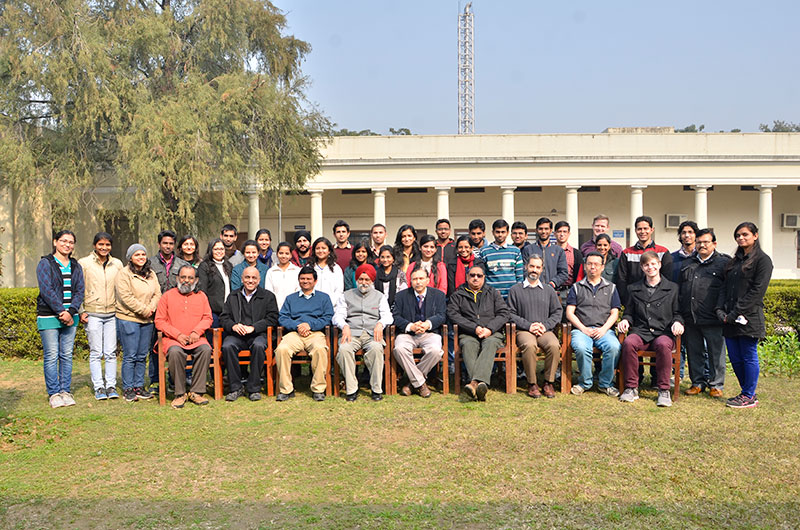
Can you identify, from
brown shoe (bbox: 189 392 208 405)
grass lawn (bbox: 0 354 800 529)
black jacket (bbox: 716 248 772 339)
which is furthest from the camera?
brown shoe (bbox: 189 392 208 405)

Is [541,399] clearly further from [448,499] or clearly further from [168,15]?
[168,15]

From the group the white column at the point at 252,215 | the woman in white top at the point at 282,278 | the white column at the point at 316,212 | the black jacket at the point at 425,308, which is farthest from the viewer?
the white column at the point at 316,212

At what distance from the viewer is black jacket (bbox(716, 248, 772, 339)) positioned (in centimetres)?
608

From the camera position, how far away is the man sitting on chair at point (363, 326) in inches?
259

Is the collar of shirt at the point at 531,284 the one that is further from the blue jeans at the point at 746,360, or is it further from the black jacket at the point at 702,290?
the blue jeans at the point at 746,360

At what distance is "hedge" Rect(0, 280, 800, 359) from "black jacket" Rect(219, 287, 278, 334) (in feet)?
12.0

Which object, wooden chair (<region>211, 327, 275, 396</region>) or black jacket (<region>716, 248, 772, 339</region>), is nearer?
black jacket (<region>716, 248, 772, 339</region>)

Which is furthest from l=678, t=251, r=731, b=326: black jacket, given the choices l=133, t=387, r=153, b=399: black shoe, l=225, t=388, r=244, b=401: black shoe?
l=133, t=387, r=153, b=399: black shoe

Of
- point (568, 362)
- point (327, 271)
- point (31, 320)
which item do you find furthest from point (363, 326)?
point (31, 320)

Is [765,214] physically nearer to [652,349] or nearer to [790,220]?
[790,220]

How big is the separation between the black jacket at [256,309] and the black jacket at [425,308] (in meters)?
1.41

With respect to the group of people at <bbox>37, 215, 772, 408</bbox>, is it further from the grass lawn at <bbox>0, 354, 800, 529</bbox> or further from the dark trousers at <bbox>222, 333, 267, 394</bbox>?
the grass lawn at <bbox>0, 354, 800, 529</bbox>

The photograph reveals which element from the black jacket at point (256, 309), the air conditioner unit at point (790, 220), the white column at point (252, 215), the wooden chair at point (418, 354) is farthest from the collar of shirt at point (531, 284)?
the air conditioner unit at point (790, 220)

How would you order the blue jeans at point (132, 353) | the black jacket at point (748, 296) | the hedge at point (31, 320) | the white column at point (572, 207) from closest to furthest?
the black jacket at point (748, 296) < the blue jeans at point (132, 353) < the hedge at point (31, 320) < the white column at point (572, 207)
